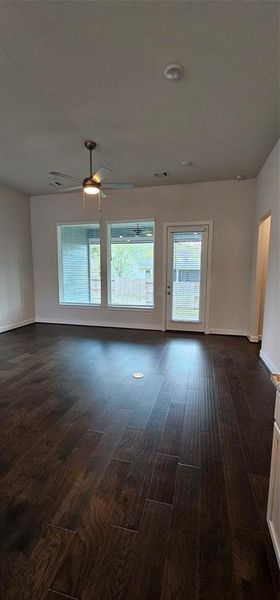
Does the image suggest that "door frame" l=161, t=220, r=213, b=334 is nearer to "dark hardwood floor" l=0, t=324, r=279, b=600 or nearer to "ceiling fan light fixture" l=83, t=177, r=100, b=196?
"dark hardwood floor" l=0, t=324, r=279, b=600

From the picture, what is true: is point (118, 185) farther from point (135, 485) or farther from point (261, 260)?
point (135, 485)

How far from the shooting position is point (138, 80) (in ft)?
7.78

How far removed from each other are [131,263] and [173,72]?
3.70m

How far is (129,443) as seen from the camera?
203cm

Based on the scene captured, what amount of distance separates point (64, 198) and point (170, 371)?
473cm

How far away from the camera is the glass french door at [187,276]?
17.4ft

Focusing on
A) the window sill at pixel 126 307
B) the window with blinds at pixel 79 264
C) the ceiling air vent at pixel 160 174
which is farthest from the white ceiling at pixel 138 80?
the window sill at pixel 126 307

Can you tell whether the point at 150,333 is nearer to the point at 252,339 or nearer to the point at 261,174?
the point at 252,339

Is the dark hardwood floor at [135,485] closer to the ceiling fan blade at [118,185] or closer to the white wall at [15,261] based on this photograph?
the ceiling fan blade at [118,185]

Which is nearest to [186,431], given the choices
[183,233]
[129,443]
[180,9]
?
[129,443]

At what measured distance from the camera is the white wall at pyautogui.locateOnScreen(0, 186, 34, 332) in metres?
5.54

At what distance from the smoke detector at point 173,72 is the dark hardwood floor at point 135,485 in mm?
3072

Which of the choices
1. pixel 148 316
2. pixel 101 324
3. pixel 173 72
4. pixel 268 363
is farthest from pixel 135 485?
pixel 101 324

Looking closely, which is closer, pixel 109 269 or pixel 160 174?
pixel 160 174
